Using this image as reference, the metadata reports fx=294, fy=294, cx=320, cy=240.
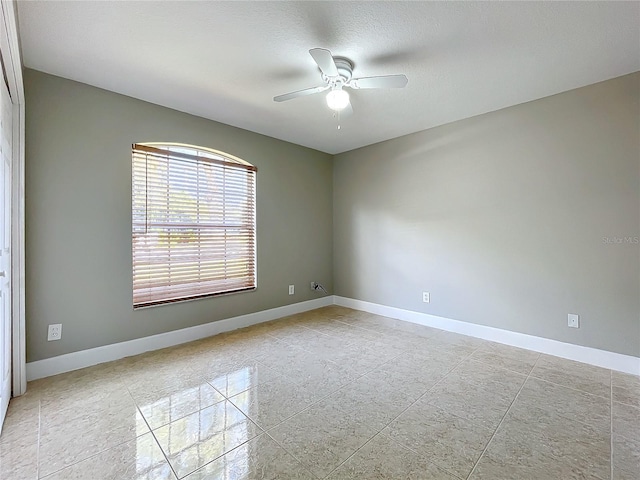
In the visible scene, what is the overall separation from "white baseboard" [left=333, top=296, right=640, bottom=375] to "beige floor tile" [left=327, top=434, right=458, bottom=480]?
6.95ft

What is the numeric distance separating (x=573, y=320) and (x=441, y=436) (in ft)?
6.48

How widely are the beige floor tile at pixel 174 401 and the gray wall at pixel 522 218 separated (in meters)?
2.68

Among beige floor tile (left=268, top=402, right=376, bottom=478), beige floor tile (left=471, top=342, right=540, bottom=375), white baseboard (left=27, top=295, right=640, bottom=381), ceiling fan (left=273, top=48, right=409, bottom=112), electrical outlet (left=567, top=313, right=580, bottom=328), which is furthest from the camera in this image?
electrical outlet (left=567, top=313, right=580, bottom=328)

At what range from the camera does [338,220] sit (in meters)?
4.78

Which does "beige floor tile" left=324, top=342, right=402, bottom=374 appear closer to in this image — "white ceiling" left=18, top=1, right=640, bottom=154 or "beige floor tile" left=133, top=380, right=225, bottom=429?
"beige floor tile" left=133, top=380, right=225, bottom=429

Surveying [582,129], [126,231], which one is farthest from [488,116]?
[126,231]

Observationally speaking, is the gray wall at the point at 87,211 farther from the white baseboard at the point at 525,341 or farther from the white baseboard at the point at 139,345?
the white baseboard at the point at 525,341

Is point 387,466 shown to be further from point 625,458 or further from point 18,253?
point 18,253

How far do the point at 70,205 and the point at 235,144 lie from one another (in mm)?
1768

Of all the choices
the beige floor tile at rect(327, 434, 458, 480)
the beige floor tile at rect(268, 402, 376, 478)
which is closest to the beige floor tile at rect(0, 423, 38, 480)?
the beige floor tile at rect(268, 402, 376, 478)

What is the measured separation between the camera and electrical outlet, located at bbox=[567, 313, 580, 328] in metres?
2.69

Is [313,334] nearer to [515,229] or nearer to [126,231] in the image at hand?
[126,231]

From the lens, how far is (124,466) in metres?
1.46

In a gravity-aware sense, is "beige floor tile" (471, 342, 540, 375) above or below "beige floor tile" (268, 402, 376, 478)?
above
